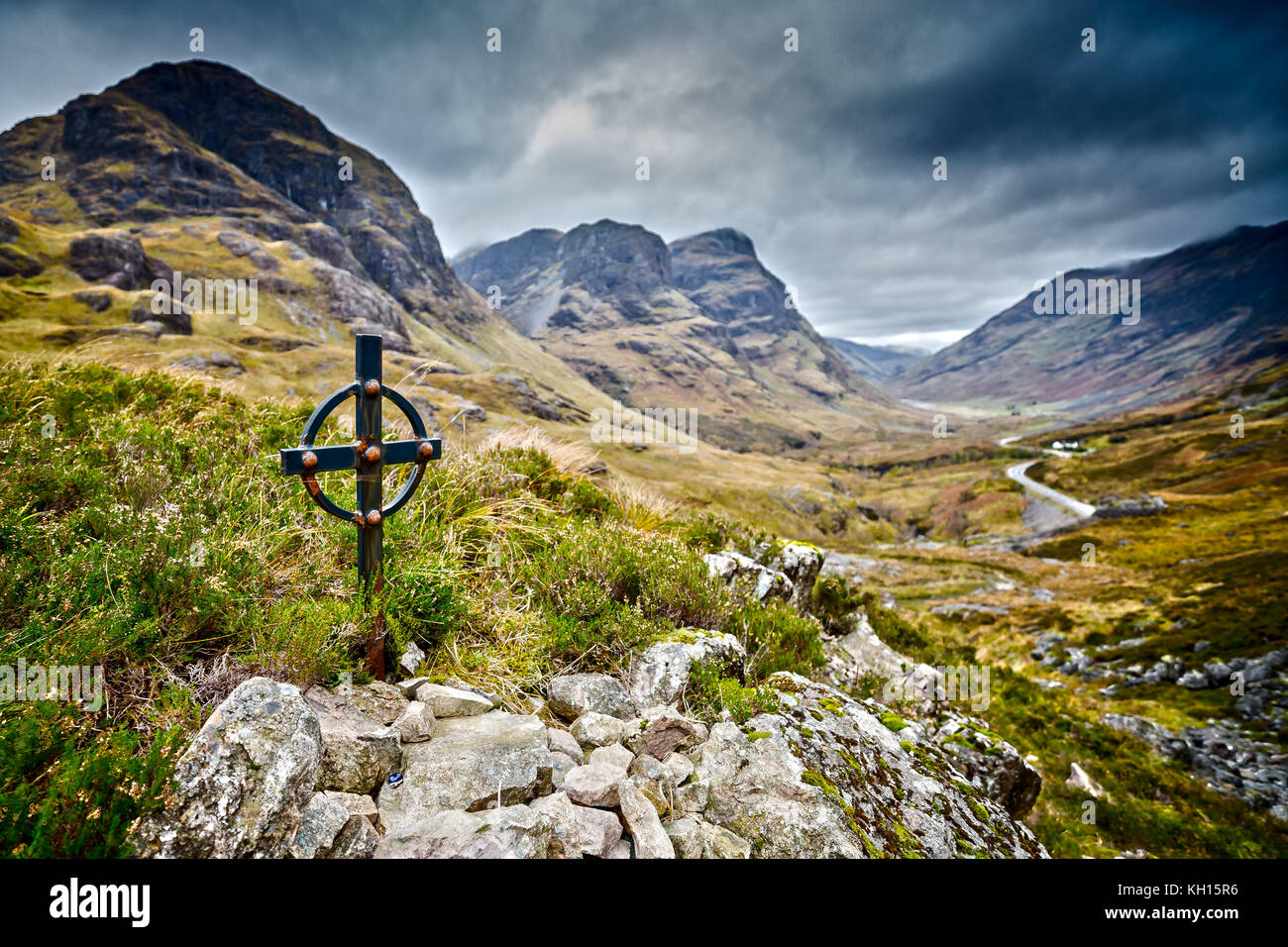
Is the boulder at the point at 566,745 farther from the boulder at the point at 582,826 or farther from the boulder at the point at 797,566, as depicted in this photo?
the boulder at the point at 797,566

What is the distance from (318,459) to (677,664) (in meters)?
3.36

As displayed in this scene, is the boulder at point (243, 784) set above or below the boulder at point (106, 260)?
below

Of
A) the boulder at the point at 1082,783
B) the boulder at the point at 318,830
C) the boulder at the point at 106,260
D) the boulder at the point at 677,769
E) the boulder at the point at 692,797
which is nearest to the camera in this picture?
the boulder at the point at 318,830

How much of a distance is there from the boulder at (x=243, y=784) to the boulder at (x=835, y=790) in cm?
217

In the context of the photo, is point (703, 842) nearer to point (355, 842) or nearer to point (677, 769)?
point (677, 769)

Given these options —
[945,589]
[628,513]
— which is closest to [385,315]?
[945,589]

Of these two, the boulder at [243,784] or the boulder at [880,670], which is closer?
the boulder at [243,784]

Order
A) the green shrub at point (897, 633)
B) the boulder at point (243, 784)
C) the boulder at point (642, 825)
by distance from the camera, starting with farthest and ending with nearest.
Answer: the green shrub at point (897, 633)
the boulder at point (642, 825)
the boulder at point (243, 784)

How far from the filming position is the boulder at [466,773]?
2941 millimetres

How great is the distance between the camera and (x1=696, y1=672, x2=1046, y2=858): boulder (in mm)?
3127

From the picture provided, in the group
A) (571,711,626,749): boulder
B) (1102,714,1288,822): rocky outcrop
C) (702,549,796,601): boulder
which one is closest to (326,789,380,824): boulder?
(571,711,626,749): boulder

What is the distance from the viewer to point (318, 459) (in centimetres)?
386

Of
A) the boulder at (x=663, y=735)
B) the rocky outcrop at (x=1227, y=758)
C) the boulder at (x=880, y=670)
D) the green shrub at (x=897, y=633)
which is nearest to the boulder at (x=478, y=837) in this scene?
the boulder at (x=663, y=735)
